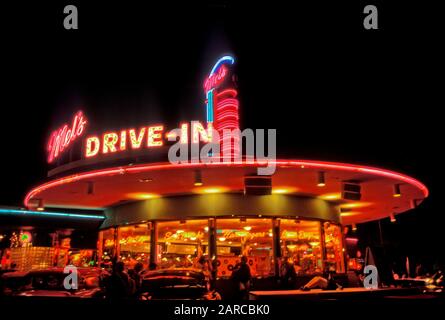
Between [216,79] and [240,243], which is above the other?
[216,79]

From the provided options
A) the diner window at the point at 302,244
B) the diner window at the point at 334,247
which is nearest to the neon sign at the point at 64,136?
the diner window at the point at 302,244

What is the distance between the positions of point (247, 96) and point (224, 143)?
395 centimetres

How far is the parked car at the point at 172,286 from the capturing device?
1148cm

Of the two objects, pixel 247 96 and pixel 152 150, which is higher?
pixel 247 96

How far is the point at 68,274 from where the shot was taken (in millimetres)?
12750

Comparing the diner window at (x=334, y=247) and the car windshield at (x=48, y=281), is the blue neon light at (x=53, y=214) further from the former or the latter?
the car windshield at (x=48, y=281)

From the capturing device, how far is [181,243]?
19.9m

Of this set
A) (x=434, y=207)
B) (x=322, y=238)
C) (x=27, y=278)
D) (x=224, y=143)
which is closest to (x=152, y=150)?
(x=224, y=143)

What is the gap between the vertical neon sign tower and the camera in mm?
15906

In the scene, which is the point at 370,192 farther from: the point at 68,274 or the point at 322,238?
the point at 68,274

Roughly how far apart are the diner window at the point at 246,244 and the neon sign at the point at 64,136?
7.30m

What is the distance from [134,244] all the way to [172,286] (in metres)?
9.44
